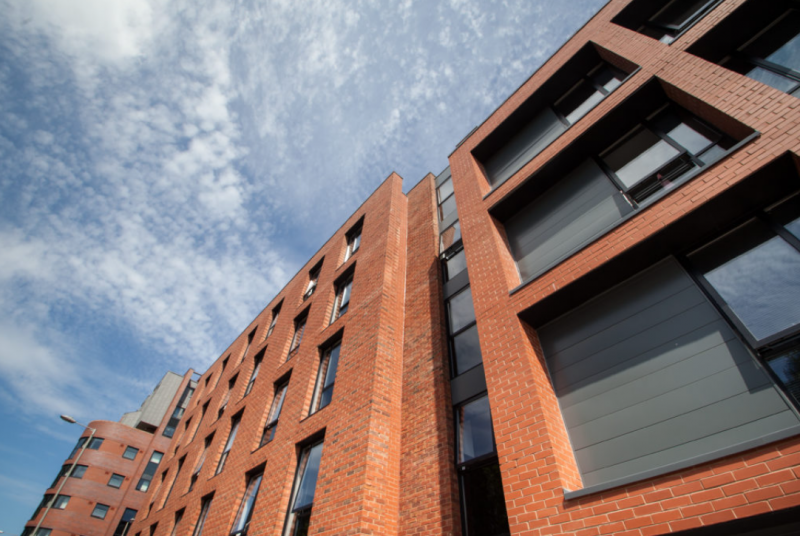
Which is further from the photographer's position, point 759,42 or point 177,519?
point 177,519

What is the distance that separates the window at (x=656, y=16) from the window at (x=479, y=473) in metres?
9.18

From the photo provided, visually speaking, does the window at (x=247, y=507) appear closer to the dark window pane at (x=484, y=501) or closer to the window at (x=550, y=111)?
the dark window pane at (x=484, y=501)

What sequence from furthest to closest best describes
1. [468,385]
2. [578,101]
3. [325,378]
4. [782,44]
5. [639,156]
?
[325,378] < [578,101] < [468,385] < [639,156] < [782,44]

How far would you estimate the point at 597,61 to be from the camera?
9195 mm

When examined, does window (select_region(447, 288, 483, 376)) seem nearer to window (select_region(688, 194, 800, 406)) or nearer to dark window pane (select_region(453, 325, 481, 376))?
dark window pane (select_region(453, 325, 481, 376))

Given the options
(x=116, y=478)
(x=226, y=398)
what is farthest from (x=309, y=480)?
(x=116, y=478)

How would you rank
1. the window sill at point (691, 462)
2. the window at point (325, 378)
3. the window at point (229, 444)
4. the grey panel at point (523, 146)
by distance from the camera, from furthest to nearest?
the window at point (229, 444) → the window at point (325, 378) → the grey panel at point (523, 146) → the window sill at point (691, 462)

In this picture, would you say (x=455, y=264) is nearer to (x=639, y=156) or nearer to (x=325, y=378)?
(x=325, y=378)

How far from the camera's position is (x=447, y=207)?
13.0 m

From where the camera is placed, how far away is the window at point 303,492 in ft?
26.2

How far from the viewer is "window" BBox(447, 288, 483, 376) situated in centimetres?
794

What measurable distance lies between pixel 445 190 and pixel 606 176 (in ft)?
23.9

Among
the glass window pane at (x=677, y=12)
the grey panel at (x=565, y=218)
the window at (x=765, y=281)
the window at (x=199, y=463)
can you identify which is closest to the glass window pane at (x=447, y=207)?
the grey panel at (x=565, y=218)

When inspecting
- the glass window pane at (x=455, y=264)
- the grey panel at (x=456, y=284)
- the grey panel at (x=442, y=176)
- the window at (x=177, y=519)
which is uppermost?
the grey panel at (x=442, y=176)
